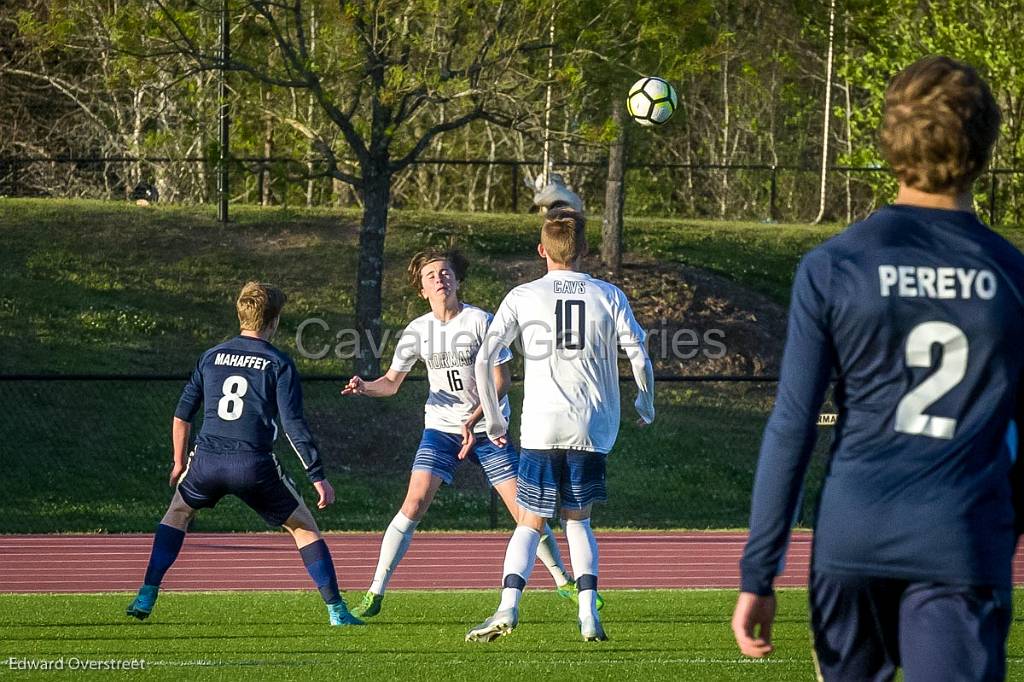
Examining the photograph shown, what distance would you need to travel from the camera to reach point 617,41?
1639 centimetres

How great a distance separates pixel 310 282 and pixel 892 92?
1964 cm

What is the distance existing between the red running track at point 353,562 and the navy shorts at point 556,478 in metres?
3.58

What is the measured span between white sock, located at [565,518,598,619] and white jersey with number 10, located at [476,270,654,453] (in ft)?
1.46

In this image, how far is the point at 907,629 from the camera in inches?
126

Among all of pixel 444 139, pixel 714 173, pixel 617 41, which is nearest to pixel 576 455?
pixel 617 41

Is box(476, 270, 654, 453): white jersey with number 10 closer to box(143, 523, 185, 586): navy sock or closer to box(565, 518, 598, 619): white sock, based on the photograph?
box(565, 518, 598, 619): white sock

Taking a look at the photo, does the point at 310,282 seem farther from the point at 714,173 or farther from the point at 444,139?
the point at 714,173

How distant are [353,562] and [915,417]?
9653mm

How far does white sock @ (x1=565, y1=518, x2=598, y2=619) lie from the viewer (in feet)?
24.8

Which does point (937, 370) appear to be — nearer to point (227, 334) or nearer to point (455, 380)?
point (455, 380)

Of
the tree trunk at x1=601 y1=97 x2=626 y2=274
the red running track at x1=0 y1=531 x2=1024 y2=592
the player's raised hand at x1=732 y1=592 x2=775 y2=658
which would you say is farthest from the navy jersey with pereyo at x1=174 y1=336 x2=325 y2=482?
the tree trunk at x1=601 y1=97 x2=626 y2=274

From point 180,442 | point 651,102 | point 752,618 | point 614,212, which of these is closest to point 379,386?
point 180,442

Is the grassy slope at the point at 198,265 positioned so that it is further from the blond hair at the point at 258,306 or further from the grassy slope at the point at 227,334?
the blond hair at the point at 258,306

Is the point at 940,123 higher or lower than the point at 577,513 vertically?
higher
